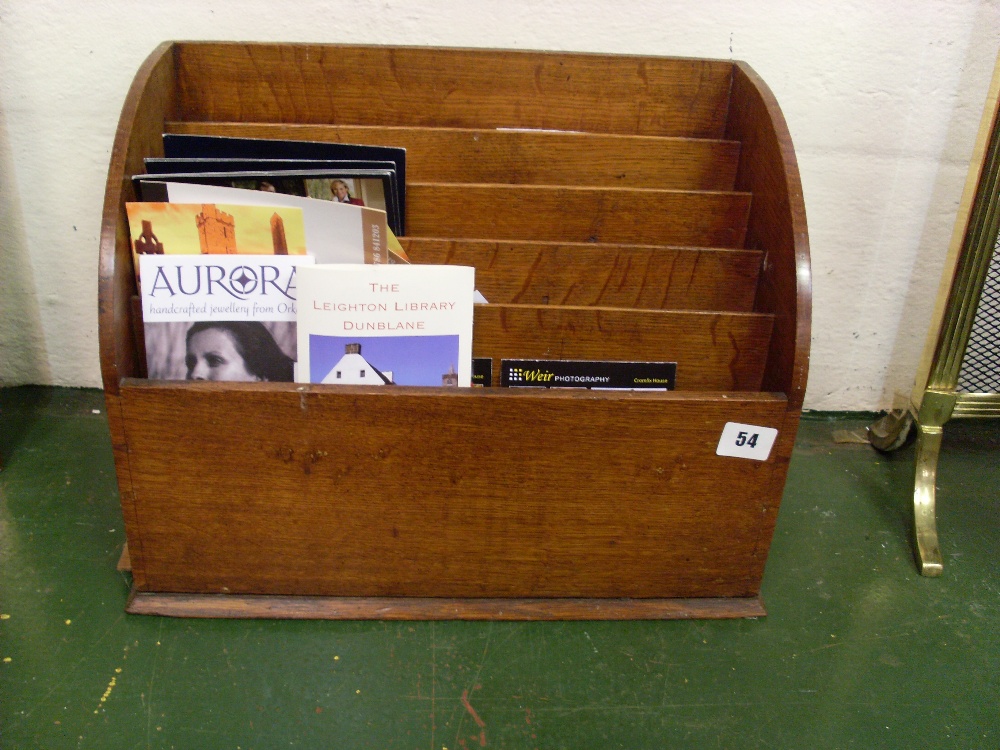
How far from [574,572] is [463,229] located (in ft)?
2.11

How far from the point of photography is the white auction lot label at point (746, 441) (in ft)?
3.40

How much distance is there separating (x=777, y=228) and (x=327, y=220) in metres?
0.72

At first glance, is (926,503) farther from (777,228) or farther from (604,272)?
(604,272)

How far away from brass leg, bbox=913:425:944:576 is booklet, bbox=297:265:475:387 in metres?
0.98

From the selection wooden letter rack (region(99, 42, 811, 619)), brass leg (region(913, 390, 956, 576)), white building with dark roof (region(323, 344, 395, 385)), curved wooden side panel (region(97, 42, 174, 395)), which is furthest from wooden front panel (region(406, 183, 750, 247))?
brass leg (region(913, 390, 956, 576))

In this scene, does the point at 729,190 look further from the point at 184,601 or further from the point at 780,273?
the point at 184,601

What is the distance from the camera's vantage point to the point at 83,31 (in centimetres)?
143

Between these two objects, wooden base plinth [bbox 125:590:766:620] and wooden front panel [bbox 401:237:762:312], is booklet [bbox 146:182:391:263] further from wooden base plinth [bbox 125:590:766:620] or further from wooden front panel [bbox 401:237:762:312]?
wooden base plinth [bbox 125:590:766:620]

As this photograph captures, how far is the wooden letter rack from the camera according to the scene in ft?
3.34

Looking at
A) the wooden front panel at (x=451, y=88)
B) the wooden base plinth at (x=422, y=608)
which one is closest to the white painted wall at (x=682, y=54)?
the wooden front panel at (x=451, y=88)

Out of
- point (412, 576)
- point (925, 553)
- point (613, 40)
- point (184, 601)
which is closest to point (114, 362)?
point (184, 601)

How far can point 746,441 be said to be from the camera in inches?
41.2

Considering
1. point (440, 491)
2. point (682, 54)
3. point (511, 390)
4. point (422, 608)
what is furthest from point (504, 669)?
point (682, 54)

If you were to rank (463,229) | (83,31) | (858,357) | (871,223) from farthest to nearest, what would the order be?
(858,357), (871,223), (83,31), (463,229)
